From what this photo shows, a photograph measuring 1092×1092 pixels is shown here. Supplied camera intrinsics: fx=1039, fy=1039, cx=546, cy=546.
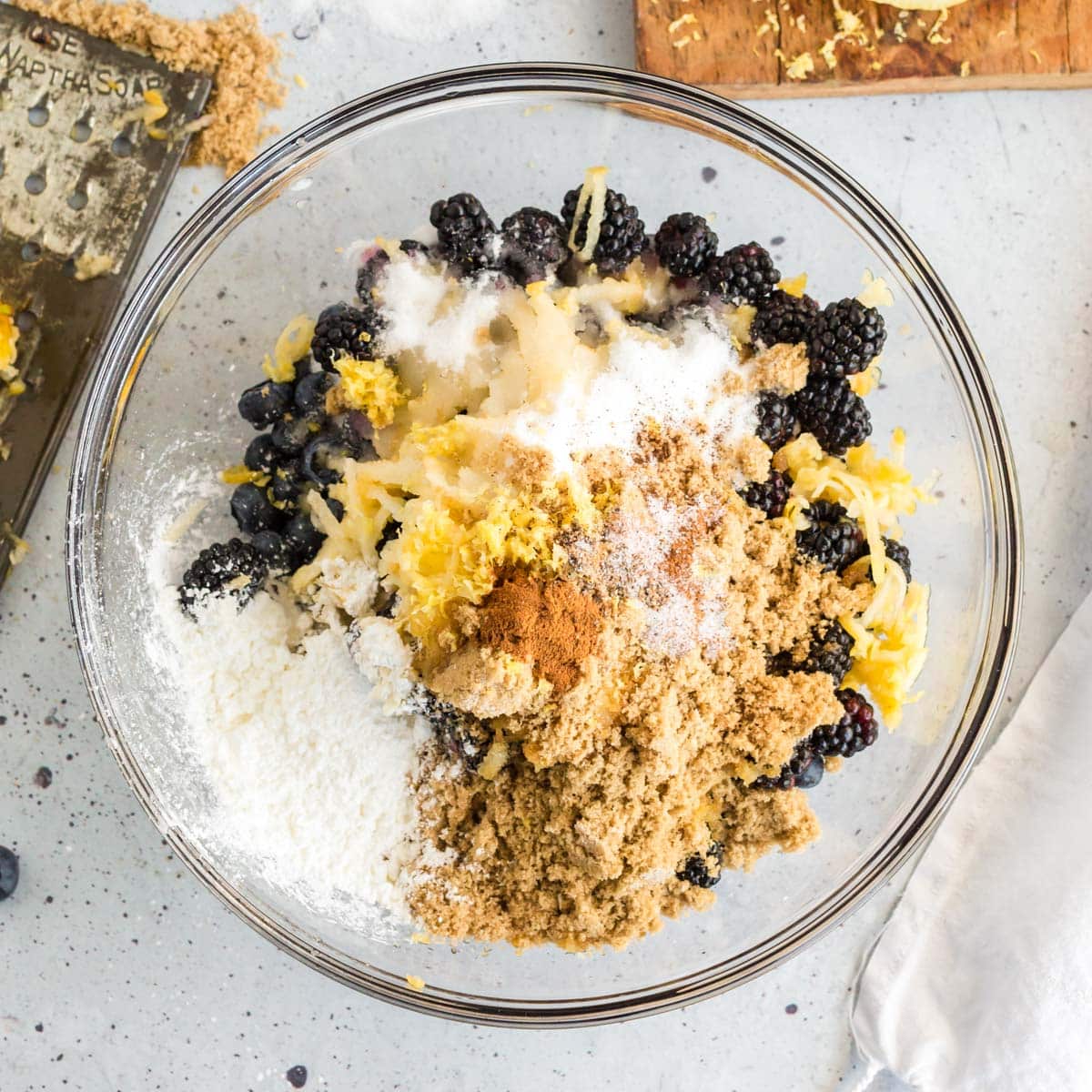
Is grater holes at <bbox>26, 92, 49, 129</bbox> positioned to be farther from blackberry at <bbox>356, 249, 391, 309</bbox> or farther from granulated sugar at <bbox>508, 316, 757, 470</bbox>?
granulated sugar at <bbox>508, 316, 757, 470</bbox>

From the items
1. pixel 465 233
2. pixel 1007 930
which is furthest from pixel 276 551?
pixel 1007 930

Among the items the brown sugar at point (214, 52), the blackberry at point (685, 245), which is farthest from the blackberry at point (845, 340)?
the brown sugar at point (214, 52)

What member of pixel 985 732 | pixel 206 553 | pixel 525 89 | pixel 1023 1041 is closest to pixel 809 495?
pixel 985 732

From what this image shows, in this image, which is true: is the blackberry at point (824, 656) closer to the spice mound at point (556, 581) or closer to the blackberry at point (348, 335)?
the spice mound at point (556, 581)

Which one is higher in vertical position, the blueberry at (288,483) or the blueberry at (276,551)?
the blueberry at (288,483)

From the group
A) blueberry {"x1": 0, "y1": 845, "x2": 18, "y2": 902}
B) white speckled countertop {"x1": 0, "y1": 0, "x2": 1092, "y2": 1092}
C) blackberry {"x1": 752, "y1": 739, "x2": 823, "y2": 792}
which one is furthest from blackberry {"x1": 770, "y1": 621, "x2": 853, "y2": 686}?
blueberry {"x1": 0, "y1": 845, "x2": 18, "y2": 902}

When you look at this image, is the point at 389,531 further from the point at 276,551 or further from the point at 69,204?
the point at 69,204
